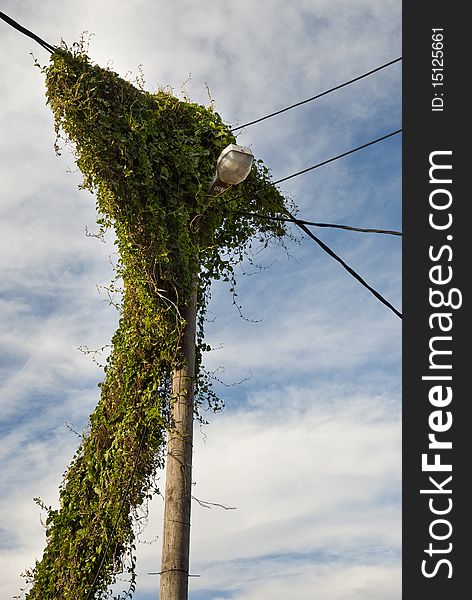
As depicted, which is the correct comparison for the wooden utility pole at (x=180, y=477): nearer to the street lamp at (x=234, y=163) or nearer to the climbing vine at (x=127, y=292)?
the climbing vine at (x=127, y=292)

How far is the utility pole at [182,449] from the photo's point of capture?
453 centimetres

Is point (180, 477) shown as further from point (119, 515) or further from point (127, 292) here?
point (127, 292)

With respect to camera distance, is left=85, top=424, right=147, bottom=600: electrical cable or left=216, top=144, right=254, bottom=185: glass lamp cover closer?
left=216, top=144, right=254, bottom=185: glass lamp cover

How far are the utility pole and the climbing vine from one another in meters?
0.09

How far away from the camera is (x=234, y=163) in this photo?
16.5 ft

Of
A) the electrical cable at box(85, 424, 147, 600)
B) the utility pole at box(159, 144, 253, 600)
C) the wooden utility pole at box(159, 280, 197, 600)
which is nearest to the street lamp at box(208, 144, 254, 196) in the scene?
the utility pole at box(159, 144, 253, 600)

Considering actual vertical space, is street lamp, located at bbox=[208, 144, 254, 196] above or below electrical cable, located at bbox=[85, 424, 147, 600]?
above

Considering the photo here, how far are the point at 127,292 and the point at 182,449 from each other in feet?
4.26

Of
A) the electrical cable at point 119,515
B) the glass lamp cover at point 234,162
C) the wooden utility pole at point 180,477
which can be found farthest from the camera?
the electrical cable at point 119,515

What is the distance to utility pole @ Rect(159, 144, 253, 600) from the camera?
453 centimetres

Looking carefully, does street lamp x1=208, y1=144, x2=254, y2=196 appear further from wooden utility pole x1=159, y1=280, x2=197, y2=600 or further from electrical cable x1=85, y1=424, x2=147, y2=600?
electrical cable x1=85, y1=424, x2=147, y2=600

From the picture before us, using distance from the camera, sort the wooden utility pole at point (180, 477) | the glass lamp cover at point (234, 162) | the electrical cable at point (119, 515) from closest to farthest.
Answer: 1. the wooden utility pole at point (180, 477)
2. the glass lamp cover at point (234, 162)
3. the electrical cable at point (119, 515)

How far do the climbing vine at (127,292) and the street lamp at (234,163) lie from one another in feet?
1.47

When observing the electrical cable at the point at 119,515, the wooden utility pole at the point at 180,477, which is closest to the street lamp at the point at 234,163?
the wooden utility pole at the point at 180,477
